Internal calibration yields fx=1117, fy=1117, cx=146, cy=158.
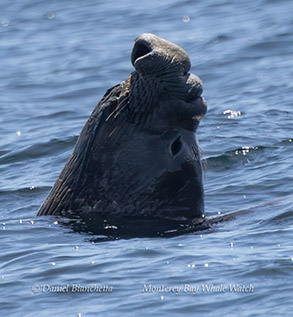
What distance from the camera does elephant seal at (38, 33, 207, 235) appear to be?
7.45 metres

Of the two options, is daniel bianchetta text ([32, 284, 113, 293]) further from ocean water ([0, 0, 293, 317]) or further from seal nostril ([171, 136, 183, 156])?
seal nostril ([171, 136, 183, 156])

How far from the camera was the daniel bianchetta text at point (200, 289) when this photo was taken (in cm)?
641

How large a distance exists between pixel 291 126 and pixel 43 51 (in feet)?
28.5

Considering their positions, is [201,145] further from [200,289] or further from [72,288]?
[200,289]

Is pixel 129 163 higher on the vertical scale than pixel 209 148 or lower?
higher

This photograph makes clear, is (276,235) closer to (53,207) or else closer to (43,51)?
(53,207)

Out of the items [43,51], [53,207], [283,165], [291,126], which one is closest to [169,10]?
[43,51]

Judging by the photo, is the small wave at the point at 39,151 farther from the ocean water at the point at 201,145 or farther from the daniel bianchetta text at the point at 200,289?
the daniel bianchetta text at the point at 200,289

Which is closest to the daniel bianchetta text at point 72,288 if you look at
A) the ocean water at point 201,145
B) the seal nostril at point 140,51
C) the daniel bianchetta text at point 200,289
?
the ocean water at point 201,145

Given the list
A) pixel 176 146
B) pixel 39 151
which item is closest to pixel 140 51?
pixel 176 146

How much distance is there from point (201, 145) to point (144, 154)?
4480mm

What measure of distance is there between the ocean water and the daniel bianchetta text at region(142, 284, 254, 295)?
0.04 ft

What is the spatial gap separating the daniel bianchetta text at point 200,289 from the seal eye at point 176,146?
1283mm

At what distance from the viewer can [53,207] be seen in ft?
26.6
